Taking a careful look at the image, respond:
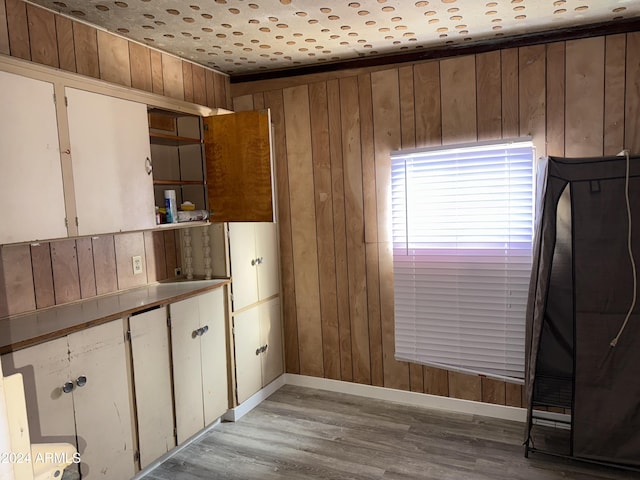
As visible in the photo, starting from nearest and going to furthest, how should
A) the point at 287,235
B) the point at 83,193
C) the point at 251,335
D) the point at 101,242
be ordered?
1. the point at 83,193
2. the point at 101,242
3. the point at 251,335
4. the point at 287,235

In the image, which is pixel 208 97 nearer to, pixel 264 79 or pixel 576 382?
pixel 264 79

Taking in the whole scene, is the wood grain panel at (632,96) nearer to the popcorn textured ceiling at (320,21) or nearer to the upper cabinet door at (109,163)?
the popcorn textured ceiling at (320,21)

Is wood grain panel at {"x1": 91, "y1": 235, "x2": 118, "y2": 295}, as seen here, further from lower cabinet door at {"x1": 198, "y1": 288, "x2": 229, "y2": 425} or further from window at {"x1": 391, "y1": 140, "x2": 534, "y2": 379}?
window at {"x1": 391, "y1": 140, "x2": 534, "y2": 379}

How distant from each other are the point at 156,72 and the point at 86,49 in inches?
20.3

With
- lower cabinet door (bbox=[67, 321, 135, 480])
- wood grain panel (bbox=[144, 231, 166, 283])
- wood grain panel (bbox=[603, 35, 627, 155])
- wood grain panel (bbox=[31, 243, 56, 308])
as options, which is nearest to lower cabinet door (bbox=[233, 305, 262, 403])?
wood grain panel (bbox=[144, 231, 166, 283])

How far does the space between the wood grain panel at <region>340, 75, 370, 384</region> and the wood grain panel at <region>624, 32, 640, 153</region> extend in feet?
5.30

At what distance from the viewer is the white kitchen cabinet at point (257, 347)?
3293 mm

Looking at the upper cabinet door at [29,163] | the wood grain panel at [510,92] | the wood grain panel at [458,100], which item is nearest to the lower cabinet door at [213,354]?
the upper cabinet door at [29,163]

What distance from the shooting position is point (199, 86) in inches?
134

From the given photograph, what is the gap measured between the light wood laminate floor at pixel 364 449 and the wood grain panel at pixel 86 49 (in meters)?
2.25

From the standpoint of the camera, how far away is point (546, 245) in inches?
98.0

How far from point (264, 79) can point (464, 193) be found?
1.76m

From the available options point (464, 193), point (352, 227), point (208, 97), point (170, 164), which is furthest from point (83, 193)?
point (464, 193)

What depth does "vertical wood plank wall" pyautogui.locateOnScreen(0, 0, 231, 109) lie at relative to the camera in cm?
223
